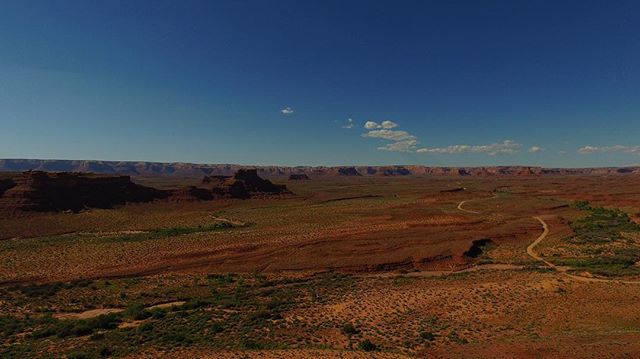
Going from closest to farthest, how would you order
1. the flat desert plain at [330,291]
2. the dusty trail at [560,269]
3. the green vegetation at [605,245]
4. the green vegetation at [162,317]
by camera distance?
the flat desert plain at [330,291] → the green vegetation at [162,317] → the dusty trail at [560,269] → the green vegetation at [605,245]

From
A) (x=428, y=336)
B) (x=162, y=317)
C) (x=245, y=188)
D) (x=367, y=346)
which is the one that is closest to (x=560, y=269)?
(x=428, y=336)

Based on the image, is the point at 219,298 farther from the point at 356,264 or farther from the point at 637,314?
the point at 637,314

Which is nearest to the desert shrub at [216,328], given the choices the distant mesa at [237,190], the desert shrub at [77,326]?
the desert shrub at [77,326]

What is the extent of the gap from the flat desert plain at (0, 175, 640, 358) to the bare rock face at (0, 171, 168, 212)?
21.9m

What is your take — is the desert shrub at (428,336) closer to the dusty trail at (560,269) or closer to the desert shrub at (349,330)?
the desert shrub at (349,330)

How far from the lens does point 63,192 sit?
3374 inches

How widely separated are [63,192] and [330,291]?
82585mm

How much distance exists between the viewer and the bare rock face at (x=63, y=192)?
7812 centimetres

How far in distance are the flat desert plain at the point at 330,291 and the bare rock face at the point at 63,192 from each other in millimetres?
21908

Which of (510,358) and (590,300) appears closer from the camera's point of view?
(510,358)

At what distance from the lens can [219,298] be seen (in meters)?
27.4

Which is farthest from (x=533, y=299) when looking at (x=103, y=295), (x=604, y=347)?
(x=103, y=295)

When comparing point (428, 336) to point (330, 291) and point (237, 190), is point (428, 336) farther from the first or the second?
point (237, 190)

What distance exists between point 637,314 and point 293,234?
38.5 m
